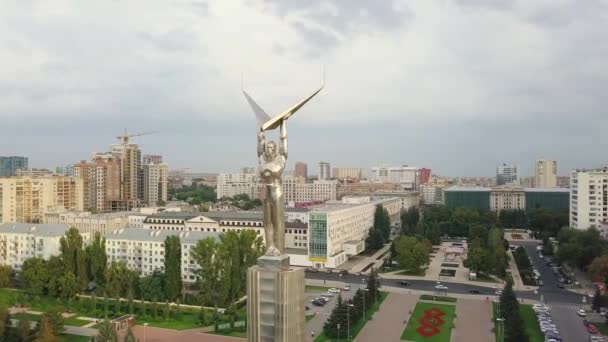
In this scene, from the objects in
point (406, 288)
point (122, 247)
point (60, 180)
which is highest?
point (60, 180)

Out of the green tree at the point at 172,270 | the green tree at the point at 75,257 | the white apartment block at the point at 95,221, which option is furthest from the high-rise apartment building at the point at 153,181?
the green tree at the point at 172,270

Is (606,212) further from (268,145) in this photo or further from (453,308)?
(268,145)

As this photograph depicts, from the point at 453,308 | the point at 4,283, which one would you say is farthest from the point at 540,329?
the point at 4,283

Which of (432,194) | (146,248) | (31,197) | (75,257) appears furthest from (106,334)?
(432,194)

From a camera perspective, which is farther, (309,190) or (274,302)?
(309,190)

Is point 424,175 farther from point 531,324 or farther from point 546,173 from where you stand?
point 531,324

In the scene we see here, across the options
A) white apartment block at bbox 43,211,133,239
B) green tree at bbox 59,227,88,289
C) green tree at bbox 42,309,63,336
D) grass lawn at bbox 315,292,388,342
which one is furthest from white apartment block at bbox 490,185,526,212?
green tree at bbox 42,309,63,336
